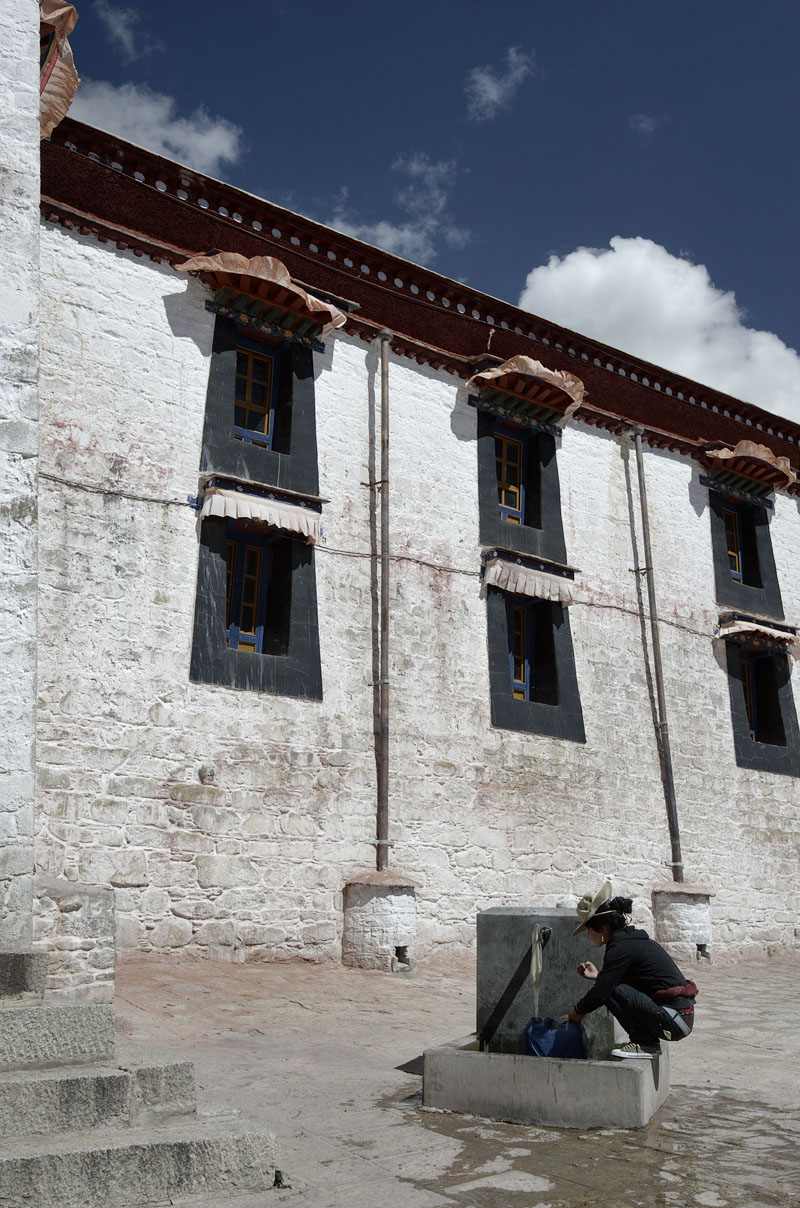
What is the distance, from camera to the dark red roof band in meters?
11.4

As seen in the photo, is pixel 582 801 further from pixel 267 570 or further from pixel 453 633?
pixel 267 570

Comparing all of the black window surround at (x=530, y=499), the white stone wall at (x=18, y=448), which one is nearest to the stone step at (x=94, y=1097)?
the white stone wall at (x=18, y=448)

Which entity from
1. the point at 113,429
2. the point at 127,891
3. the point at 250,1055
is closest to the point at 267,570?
the point at 113,429

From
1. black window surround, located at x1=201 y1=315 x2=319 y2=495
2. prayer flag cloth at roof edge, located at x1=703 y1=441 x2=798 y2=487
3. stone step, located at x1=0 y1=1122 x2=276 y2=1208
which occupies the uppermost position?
prayer flag cloth at roof edge, located at x1=703 y1=441 x2=798 y2=487

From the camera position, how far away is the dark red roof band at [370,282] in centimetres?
1135

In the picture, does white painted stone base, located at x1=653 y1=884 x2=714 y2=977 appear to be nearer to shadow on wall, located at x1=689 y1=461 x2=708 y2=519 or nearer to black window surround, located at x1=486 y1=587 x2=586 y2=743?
black window surround, located at x1=486 y1=587 x2=586 y2=743

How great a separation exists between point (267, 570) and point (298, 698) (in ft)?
5.49

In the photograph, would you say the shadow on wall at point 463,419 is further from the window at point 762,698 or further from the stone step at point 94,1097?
the stone step at point 94,1097

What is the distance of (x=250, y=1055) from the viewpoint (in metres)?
6.84

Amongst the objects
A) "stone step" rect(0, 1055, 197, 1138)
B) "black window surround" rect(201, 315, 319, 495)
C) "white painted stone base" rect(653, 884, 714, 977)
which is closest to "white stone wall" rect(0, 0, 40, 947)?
"stone step" rect(0, 1055, 197, 1138)

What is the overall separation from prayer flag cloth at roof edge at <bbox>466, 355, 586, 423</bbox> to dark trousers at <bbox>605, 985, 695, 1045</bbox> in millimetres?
→ 10152

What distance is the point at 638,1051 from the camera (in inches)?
211

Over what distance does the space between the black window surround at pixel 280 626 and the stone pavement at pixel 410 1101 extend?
2949mm

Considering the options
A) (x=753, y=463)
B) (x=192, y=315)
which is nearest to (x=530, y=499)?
(x=753, y=463)
